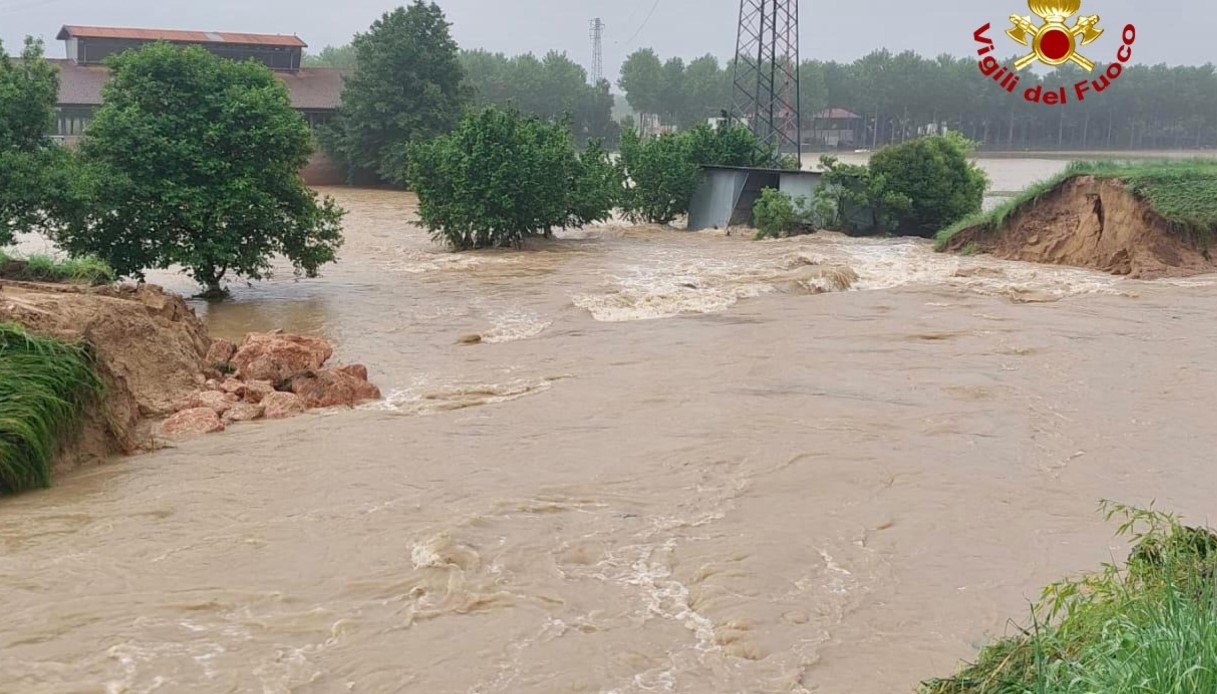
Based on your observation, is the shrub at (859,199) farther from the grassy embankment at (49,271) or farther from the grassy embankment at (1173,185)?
the grassy embankment at (49,271)

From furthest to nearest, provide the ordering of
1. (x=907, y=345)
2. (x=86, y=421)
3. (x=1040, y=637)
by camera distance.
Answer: (x=907, y=345) < (x=86, y=421) < (x=1040, y=637)

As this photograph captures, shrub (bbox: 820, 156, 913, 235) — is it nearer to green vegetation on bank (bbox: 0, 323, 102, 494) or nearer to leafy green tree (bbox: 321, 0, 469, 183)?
leafy green tree (bbox: 321, 0, 469, 183)

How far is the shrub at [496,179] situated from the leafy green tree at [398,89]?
1929 centimetres

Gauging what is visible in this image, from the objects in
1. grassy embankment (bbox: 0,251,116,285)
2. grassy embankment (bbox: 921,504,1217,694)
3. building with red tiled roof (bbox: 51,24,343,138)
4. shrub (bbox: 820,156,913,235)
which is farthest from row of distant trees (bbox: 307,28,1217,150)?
grassy embankment (bbox: 921,504,1217,694)

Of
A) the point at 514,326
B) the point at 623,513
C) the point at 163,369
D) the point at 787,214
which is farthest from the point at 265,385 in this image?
the point at 787,214

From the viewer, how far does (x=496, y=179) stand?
24328 mm

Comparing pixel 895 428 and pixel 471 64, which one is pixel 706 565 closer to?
pixel 895 428

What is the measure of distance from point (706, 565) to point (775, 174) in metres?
24.1

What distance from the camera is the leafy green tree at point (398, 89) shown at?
4484cm

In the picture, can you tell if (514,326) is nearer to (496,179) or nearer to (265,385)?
(265,385)

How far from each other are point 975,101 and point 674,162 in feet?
144

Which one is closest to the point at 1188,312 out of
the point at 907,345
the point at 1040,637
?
the point at 907,345

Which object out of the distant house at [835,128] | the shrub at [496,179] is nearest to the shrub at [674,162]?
the shrub at [496,179]

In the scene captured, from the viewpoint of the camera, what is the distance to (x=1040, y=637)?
419cm
